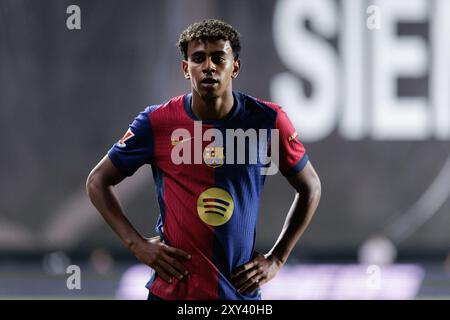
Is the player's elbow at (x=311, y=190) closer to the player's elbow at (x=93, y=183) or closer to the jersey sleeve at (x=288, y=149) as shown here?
the jersey sleeve at (x=288, y=149)

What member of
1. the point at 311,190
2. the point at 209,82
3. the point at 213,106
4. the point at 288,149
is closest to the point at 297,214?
the point at 311,190

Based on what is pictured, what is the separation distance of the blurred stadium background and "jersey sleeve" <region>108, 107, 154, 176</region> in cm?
410

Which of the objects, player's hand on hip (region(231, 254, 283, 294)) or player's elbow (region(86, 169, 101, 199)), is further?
player's elbow (region(86, 169, 101, 199))

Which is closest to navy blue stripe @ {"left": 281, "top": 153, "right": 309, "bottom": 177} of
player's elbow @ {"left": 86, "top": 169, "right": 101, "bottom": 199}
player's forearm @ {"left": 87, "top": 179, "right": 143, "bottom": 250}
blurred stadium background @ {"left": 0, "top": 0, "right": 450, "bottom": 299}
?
player's forearm @ {"left": 87, "top": 179, "right": 143, "bottom": 250}

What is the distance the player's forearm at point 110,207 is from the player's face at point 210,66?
22.8 inches

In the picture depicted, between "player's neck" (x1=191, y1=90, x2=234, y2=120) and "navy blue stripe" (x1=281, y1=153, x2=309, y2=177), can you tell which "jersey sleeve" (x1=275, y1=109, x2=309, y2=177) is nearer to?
"navy blue stripe" (x1=281, y1=153, x2=309, y2=177)

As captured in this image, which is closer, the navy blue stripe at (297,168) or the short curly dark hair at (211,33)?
the short curly dark hair at (211,33)

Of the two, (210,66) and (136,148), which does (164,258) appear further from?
(210,66)

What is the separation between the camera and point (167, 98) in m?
7.75

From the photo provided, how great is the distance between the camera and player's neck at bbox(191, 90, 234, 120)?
3.46 m

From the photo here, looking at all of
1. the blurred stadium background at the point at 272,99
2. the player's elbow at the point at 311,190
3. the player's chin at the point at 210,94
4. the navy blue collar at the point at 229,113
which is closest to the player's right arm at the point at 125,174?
the navy blue collar at the point at 229,113

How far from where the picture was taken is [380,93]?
782 cm

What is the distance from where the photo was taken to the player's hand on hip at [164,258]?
3.40 m

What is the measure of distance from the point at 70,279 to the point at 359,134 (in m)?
2.86
